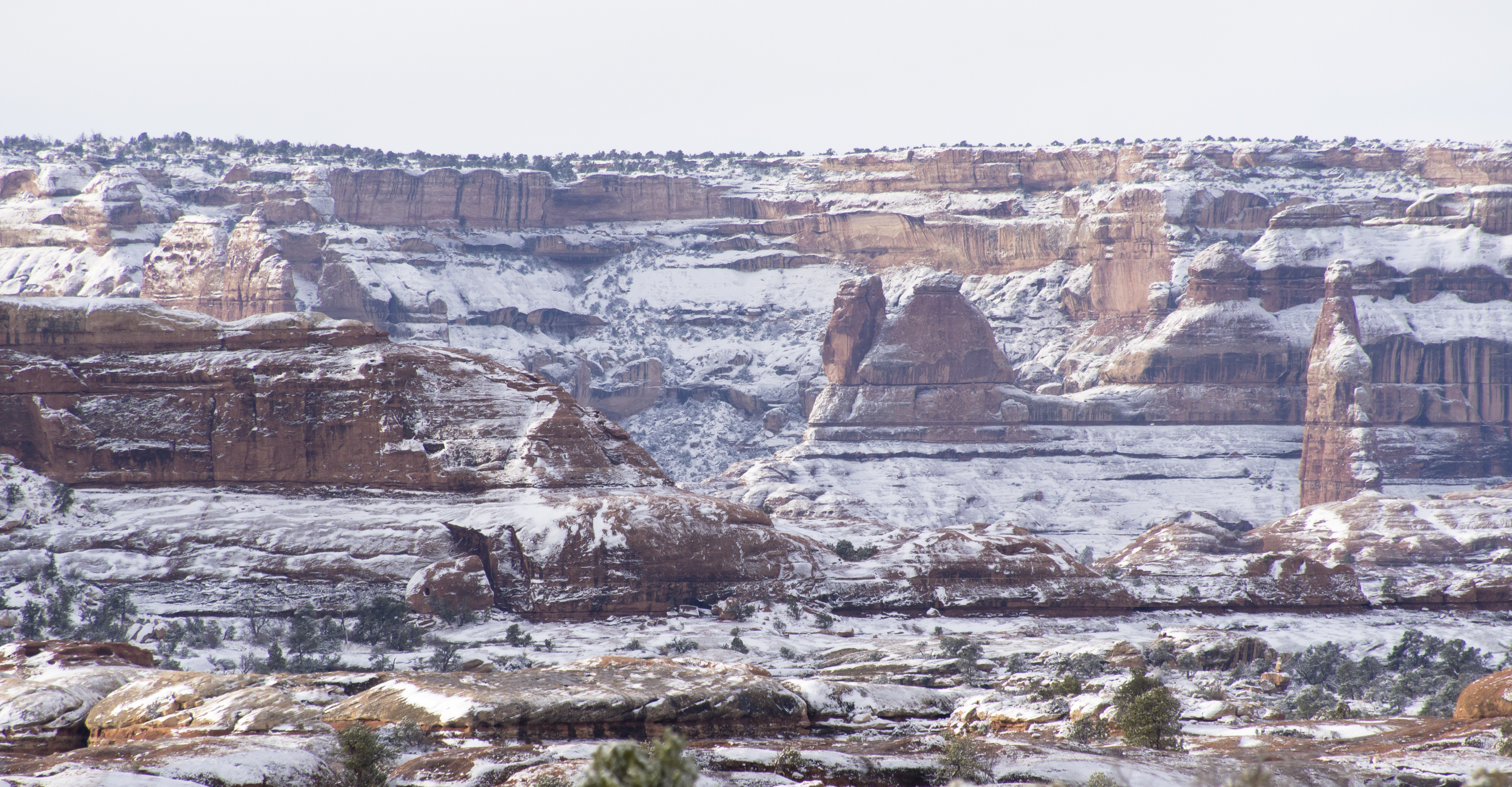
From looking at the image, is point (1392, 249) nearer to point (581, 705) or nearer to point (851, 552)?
point (851, 552)

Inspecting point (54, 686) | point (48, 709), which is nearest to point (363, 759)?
point (48, 709)

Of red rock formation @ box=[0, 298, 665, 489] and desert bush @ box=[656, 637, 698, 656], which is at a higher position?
red rock formation @ box=[0, 298, 665, 489]

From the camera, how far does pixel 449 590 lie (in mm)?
74438

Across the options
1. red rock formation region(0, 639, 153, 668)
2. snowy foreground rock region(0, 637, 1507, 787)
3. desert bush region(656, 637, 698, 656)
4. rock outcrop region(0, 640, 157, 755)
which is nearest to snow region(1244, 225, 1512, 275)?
desert bush region(656, 637, 698, 656)

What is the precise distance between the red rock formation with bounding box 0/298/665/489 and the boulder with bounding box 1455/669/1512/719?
147ft

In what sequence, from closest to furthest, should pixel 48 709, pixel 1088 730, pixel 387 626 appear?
pixel 1088 730 < pixel 48 709 < pixel 387 626

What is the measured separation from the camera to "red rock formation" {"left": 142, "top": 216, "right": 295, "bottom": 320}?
165 m

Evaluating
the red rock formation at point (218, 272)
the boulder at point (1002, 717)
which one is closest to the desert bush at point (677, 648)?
the boulder at point (1002, 717)

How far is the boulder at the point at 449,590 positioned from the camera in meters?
74.0

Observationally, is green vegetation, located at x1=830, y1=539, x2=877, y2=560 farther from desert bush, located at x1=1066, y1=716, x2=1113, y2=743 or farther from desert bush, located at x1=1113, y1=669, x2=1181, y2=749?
desert bush, located at x1=1113, y1=669, x2=1181, y2=749

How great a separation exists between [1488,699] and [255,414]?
5830cm

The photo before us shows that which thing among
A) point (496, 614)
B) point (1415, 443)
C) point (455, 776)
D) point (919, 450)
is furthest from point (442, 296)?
point (455, 776)

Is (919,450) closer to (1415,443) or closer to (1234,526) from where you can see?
(1234,526)

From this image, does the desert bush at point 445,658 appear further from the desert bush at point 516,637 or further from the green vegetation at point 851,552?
the green vegetation at point 851,552
